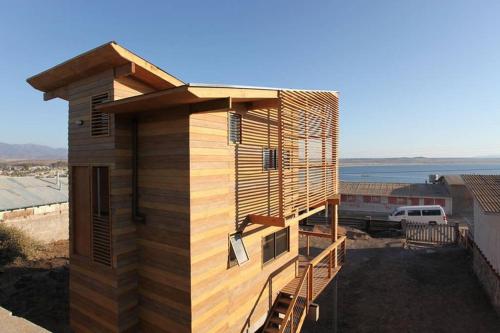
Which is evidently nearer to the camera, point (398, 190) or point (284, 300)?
point (284, 300)

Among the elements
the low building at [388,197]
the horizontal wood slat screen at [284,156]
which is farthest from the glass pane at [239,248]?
the low building at [388,197]

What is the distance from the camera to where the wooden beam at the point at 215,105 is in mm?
6773

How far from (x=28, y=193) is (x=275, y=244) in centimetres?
2297

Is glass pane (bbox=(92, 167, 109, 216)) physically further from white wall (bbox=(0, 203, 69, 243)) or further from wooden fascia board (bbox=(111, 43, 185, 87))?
white wall (bbox=(0, 203, 69, 243))

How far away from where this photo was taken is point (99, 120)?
8516mm

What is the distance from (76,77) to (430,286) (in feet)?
62.1

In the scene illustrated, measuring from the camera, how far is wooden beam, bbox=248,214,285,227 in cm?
882

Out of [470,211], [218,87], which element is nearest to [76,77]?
[218,87]

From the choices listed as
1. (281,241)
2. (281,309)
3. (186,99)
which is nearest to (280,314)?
(281,309)

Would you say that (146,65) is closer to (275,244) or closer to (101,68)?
(101,68)

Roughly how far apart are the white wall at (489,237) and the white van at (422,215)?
12.1m

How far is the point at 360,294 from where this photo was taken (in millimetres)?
16578

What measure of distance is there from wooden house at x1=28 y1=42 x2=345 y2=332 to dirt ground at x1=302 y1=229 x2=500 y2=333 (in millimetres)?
5839

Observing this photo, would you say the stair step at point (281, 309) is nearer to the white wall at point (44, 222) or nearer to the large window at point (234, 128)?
the large window at point (234, 128)
